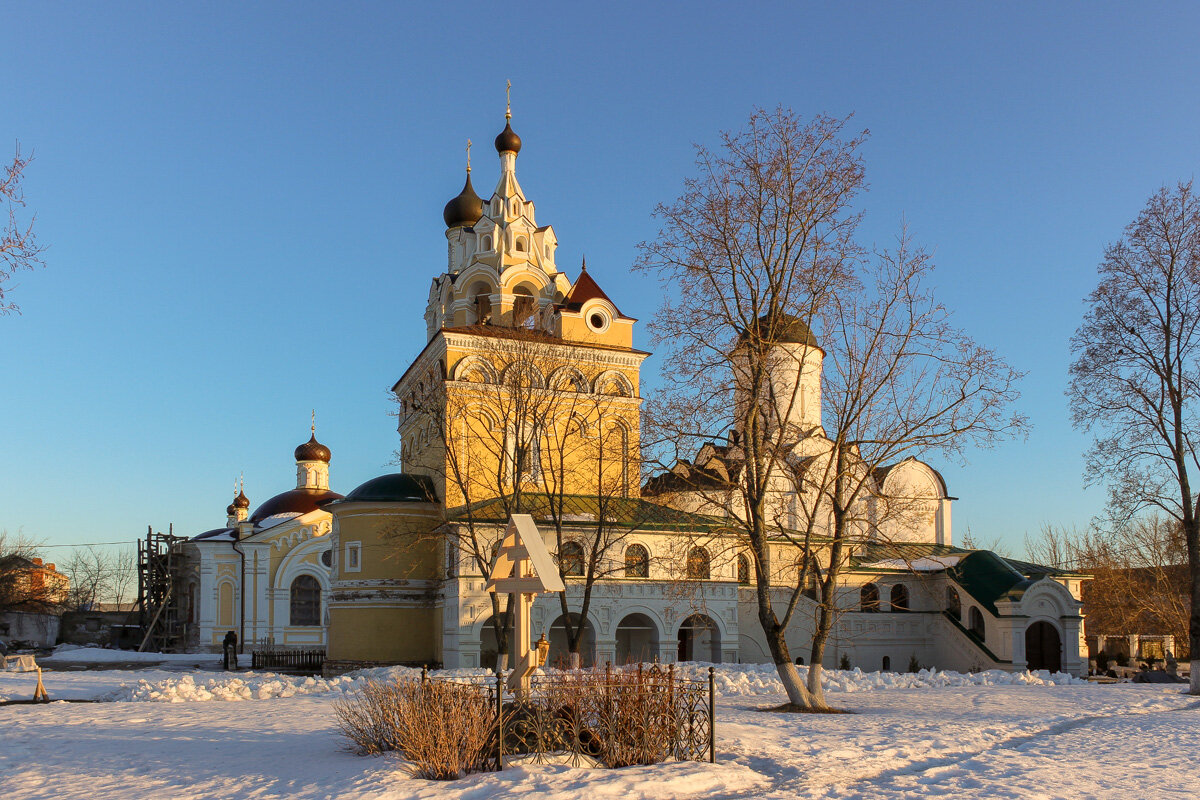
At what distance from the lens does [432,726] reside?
9.73 meters

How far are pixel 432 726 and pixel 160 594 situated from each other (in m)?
46.2

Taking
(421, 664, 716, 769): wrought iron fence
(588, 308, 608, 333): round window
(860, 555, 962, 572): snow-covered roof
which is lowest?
(421, 664, 716, 769): wrought iron fence

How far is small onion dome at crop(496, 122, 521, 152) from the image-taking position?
122ft

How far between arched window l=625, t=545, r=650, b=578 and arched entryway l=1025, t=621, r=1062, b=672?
456 inches

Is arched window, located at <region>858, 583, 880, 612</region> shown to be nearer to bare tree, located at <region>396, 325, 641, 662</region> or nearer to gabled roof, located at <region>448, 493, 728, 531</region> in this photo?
gabled roof, located at <region>448, 493, 728, 531</region>

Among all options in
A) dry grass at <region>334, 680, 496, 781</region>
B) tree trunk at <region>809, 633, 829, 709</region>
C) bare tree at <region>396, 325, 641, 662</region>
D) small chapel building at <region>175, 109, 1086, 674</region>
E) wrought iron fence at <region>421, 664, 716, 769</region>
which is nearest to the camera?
dry grass at <region>334, 680, 496, 781</region>

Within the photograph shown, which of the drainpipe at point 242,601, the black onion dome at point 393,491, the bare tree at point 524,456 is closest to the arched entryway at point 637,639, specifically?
the bare tree at point 524,456

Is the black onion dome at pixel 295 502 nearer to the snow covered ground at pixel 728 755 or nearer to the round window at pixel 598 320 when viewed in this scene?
the round window at pixel 598 320

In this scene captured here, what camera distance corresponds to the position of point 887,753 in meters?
11.3

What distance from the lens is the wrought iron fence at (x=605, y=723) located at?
10.1 metres

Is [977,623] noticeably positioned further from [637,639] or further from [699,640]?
[637,639]

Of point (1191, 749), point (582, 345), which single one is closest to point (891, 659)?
point (582, 345)

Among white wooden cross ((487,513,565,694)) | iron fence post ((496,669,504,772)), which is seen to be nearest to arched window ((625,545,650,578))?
white wooden cross ((487,513,565,694))

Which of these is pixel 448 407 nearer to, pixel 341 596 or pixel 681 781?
pixel 341 596
